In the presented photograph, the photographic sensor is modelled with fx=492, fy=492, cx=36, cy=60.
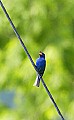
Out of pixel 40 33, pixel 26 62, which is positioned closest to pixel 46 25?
pixel 40 33

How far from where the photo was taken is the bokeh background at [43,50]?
2.41 meters

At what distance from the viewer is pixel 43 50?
7.99ft

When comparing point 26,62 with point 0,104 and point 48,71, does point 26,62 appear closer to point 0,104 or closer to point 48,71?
point 48,71

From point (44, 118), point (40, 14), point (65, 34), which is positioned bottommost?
point (44, 118)

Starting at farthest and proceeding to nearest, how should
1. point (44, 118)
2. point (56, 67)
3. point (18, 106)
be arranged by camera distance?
point (18, 106), point (44, 118), point (56, 67)

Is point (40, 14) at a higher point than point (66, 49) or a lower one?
higher

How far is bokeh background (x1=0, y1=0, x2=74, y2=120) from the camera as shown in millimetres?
2410

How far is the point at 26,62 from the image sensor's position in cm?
246

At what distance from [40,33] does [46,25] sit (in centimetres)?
5

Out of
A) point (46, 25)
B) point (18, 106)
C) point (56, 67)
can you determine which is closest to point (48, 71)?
point (56, 67)

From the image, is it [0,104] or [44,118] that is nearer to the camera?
[44,118]

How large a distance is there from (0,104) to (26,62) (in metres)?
0.52

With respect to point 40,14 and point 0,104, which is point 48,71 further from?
point 0,104

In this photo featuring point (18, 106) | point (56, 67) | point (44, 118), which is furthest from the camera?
point (18, 106)
